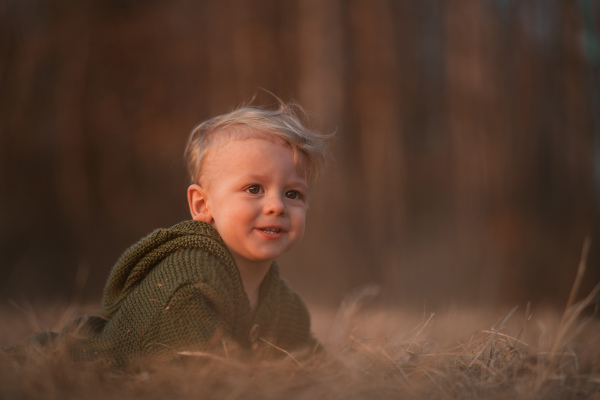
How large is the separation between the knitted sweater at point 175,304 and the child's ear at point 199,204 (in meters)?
0.08

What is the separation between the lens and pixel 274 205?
155 cm

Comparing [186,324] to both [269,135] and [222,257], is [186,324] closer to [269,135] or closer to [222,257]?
[222,257]

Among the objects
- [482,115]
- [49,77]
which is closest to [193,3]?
[49,77]

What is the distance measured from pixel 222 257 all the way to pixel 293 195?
295 millimetres

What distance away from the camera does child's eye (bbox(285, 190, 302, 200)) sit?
1644 mm

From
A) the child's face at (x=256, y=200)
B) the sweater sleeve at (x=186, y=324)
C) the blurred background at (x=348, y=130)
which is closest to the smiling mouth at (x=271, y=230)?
the child's face at (x=256, y=200)

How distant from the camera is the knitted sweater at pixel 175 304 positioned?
4.62ft

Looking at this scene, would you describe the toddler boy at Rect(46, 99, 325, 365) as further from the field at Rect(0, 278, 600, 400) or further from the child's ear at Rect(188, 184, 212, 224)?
the field at Rect(0, 278, 600, 400)

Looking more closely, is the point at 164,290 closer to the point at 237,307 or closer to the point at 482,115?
the point at 237,307

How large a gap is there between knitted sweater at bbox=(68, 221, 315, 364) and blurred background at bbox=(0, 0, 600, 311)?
8.88ft

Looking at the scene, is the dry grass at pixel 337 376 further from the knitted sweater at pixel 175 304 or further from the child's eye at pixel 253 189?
the child's eye at pixel 253 189

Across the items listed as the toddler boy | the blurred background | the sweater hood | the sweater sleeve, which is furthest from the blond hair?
the blurred background

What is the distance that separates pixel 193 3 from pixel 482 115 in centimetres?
343

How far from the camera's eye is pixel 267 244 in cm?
156
